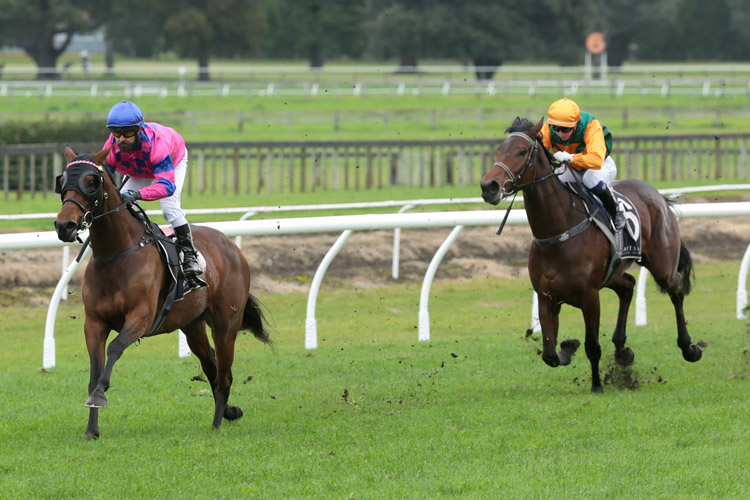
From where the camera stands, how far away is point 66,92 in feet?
88.9

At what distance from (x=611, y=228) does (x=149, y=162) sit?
262cm

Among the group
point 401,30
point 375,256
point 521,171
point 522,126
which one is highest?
point 401,30

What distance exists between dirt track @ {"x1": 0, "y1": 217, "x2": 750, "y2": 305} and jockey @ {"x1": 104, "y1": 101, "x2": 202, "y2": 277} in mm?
4238

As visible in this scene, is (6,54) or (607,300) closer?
(607,300)

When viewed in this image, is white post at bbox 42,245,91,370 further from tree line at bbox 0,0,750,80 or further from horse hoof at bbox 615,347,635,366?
tree line at bbox 0,0,750,80

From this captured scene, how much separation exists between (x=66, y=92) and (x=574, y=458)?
967 inches

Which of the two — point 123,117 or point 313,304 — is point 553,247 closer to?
point 313,304

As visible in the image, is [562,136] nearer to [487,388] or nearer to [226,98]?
[487,388]

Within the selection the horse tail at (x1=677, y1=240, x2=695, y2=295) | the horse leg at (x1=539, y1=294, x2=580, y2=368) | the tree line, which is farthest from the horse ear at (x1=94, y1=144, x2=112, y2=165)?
the tree line

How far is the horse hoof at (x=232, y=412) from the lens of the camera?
5.34 metres

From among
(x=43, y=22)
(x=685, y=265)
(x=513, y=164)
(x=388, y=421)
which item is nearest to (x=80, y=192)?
(x=388, y=421)

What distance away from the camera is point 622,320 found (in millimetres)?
6652

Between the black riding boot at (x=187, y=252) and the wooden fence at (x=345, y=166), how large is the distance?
27.4ft

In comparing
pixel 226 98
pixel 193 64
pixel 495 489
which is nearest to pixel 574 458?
pixel 495 489
